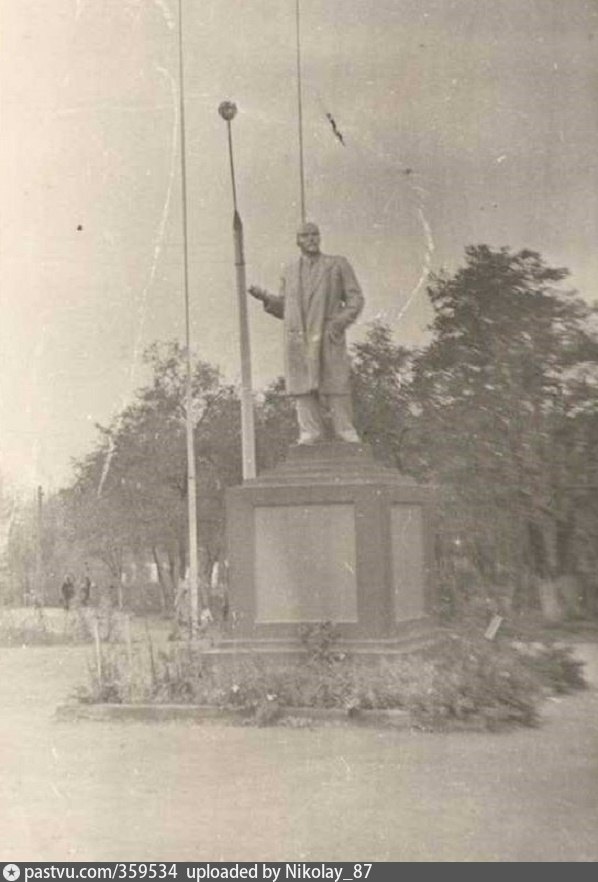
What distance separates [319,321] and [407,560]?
7.37 feet

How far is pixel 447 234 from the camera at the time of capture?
14148mm

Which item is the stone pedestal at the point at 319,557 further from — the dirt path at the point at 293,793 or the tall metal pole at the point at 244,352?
the tall metal pole at the point at 244,352

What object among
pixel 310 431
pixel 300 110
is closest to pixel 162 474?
pixel 310 431

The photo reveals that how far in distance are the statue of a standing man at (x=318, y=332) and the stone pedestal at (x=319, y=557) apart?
1.87ft

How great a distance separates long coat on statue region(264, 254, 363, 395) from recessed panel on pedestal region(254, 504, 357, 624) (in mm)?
1221

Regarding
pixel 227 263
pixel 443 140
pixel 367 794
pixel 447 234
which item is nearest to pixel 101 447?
pixel 227 263

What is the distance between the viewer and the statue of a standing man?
379 inches

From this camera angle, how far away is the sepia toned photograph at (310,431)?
20.3 feet

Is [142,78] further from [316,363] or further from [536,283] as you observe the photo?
[536,283]

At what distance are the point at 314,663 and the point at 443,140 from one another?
17.2 ft

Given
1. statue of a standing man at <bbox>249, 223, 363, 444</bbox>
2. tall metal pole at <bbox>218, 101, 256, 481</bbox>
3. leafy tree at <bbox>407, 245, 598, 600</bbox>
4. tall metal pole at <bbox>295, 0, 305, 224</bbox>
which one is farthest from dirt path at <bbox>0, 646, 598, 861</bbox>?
leafy tree at <bbox>407, 245, 598, 600</bbox>

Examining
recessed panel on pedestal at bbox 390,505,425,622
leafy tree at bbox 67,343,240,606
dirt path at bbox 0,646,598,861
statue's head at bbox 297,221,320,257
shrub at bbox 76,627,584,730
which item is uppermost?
statue's head at bbox 297,221,320,257

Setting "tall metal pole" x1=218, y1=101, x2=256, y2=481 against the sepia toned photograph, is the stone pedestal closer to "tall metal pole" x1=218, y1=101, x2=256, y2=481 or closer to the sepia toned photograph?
the sepia toned photograph

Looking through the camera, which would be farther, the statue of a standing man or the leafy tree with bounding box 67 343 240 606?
the leafy tree with bounding box 67 343 240 606
